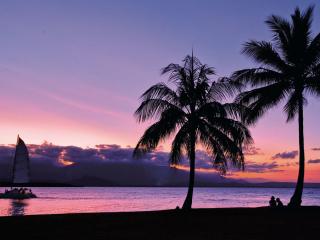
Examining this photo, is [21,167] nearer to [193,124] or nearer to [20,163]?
[20,163]

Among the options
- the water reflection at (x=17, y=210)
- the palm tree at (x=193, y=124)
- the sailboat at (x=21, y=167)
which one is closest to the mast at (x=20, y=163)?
the sailboat at (x=21, y=167)

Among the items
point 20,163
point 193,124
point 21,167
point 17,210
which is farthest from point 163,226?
point 21,167

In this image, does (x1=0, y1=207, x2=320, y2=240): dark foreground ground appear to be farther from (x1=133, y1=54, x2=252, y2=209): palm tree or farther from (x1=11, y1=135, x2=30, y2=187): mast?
(x1=11, y1=135, x2=30, y2=187): mast

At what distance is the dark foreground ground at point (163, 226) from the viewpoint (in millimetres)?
13344

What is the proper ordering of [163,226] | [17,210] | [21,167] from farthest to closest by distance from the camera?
[21,167]
[17,210]
[163,226]

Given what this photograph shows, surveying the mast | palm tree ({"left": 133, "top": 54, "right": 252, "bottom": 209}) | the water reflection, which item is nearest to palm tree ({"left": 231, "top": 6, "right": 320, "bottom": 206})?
palm tree ({"left": 133, "top": 54, "right": 252, "bottom": 209})

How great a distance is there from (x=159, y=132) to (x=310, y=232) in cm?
1231

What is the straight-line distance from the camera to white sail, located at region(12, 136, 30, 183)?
314 ft

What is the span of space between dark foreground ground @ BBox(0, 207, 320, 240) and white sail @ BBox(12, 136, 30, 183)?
80389mm

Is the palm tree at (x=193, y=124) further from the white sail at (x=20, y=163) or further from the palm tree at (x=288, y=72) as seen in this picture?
the white sail at (x=20, y=163)

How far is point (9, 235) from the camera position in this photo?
12.9 metres

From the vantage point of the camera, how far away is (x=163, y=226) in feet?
52.0

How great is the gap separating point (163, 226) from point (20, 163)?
86.3 m

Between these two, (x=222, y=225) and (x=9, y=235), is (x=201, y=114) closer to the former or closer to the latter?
(x=222, y=225)
